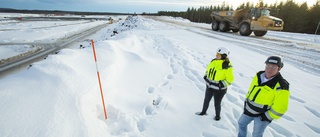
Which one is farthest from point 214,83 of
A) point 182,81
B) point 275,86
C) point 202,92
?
point 182,81

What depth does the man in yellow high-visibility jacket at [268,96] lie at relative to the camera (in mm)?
2418

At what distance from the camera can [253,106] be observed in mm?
2785

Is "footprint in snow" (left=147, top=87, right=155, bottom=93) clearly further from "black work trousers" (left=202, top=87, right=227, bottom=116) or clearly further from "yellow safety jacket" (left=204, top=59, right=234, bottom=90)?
"yellow safety jacket" (left=204, top=59, right=234, bottom=90)

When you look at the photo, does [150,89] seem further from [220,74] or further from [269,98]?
[269,98]

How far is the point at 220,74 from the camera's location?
3576 millimetres

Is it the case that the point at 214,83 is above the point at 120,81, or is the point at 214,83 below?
above

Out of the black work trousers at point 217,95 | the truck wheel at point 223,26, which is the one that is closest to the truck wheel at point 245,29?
the truck wheel at point 223,26

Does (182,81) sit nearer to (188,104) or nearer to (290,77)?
(188,104)

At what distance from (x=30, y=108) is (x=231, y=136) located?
3515mm

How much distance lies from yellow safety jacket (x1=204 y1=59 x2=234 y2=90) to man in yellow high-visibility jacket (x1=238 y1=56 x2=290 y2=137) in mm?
741

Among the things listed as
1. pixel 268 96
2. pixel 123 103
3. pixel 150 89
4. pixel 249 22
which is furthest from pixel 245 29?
pixel 268 96

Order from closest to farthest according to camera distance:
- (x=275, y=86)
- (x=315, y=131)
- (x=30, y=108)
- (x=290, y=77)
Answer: (x=275, y=86)
(x=30, y=108)
(x=315, y=131)
(x=290, y=77)

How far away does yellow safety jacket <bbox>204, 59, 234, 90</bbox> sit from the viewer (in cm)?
354

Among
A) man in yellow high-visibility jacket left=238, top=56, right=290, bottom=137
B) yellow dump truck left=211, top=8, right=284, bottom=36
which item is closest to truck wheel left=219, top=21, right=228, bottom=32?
yellow dump truck left=211, top=8, right=284, bottom=36
